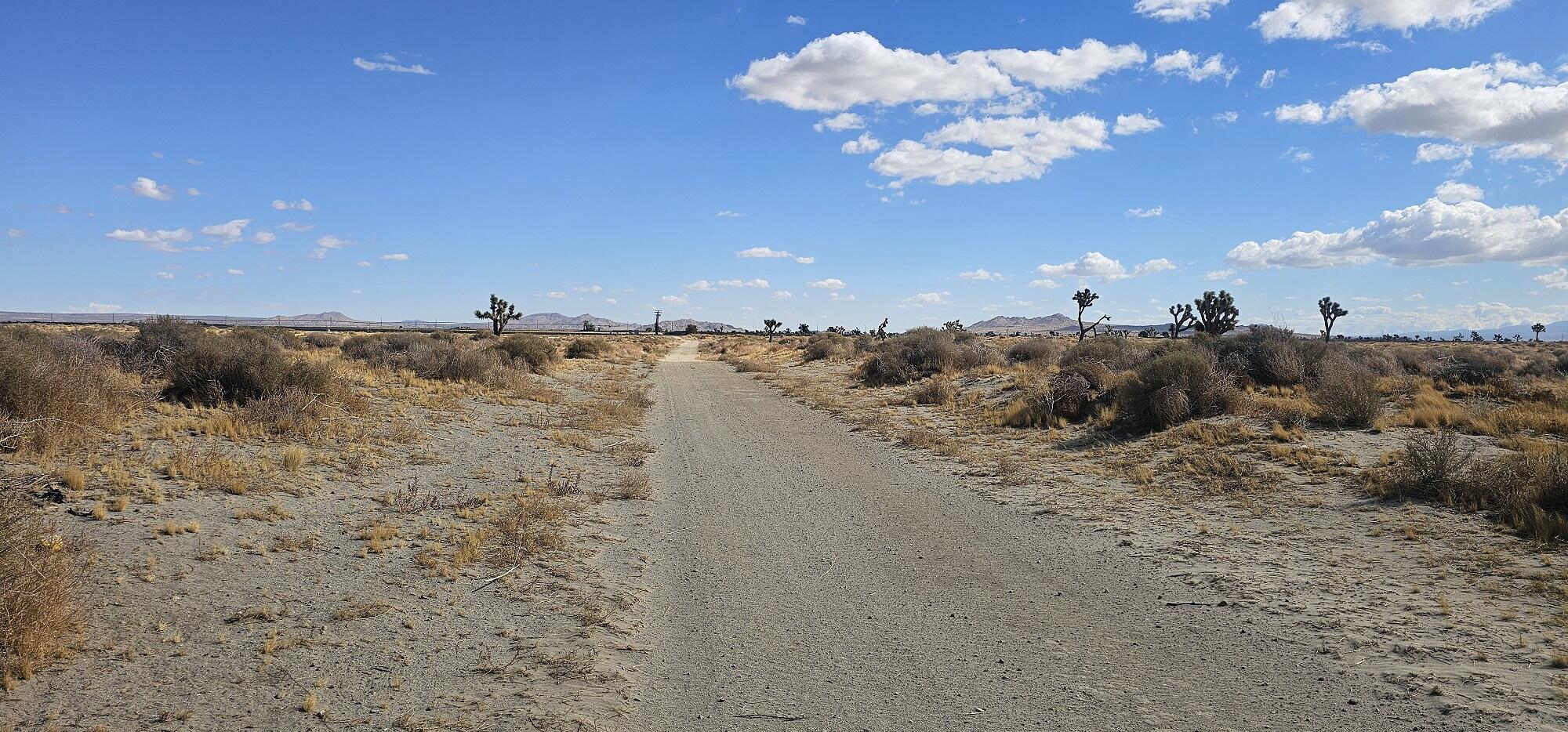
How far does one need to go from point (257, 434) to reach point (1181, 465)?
1386 centimetres

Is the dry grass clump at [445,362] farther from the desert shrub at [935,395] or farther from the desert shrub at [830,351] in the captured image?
the desert shrub at [830,351]

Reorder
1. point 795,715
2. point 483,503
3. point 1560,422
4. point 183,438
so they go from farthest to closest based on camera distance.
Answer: point 1560,422 < point 183,438 < point 483,503 < point 795,715

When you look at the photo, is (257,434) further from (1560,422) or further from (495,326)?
(495,326)

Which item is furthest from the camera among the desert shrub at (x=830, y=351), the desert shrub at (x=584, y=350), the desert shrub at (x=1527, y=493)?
the desert shrub at (x=584, y=350)

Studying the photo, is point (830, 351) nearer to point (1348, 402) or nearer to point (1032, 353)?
point (1032, 353)

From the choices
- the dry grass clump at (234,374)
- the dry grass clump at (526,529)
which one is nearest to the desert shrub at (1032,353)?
the dry grass clump at (234,374)

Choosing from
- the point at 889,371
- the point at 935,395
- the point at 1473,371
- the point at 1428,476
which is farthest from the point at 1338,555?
the point at 889,371

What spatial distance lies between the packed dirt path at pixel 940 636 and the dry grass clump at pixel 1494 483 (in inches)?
153

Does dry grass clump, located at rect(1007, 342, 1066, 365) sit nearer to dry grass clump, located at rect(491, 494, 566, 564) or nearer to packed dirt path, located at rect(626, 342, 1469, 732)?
packed dirt path, located at rect(626, 342, 1469, 732)

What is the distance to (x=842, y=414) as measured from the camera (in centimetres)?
2225

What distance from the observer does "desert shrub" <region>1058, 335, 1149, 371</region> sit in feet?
77.6

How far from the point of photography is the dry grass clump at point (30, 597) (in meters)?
4.65

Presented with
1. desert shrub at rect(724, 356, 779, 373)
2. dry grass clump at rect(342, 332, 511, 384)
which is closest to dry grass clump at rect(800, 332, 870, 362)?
desert shrub at rect(724, 356, 779, 373)

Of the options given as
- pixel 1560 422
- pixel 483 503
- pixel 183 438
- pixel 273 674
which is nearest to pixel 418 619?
pixel 273 674
